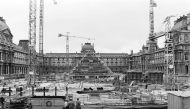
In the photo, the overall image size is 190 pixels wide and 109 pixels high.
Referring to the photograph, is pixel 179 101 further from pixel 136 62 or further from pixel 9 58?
pixel 136 62

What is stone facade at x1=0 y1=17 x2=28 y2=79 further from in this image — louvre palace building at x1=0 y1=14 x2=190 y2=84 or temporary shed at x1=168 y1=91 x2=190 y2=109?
temporary shed at x1=168 y1=91 x2=190 y2=109

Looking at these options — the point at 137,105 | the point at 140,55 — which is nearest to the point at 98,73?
the point at 140,55

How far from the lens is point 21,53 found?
15938 cm

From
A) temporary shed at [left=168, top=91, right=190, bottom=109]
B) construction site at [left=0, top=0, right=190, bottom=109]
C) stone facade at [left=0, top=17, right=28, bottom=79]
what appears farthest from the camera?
stone facade at [left=0, top=17, right=28, bottom=79]

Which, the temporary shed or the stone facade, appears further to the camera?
the stone facade

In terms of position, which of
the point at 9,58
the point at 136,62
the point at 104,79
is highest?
the point at 9,58

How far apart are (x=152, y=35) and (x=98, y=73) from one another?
3687 centimetres

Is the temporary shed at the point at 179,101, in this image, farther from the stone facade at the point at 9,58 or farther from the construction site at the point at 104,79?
the stone facade at the point at 9,58

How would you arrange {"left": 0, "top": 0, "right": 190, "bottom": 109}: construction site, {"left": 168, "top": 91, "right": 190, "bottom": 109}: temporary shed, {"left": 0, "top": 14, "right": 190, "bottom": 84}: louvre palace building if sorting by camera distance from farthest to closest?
{"left": 0, "top": 14, "right": 190, "bottom": 84}: louvre palace building → {"left": 0, "top": 0, "right": 190, "bottom": 109}: construction site → {"left": 168, "top": 91, "right": 190, "bottom": 109}: temporary shed

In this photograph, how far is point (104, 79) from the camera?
12394 cm

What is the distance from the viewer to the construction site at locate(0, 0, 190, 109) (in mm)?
40925

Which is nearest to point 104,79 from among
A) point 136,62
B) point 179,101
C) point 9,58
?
point 9,58

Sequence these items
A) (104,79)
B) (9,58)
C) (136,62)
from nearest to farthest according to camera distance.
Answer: (104,79), (9,58), (136,62)

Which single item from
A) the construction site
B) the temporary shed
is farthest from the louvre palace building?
the temporary shed
